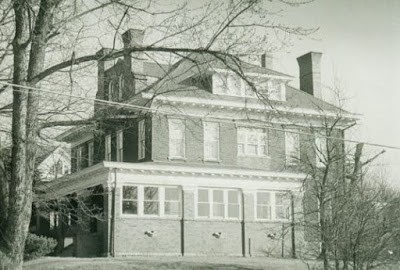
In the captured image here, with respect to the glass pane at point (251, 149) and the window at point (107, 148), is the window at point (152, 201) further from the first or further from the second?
the window at point (107, 148)

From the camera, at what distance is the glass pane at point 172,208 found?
31055 millimetres

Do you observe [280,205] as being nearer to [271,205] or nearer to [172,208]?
[271,205]

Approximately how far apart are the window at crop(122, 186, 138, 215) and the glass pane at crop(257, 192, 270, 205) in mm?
7358

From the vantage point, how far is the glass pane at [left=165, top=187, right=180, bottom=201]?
103 feet

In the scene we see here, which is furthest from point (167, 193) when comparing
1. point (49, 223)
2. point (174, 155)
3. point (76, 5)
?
point (76, 5)

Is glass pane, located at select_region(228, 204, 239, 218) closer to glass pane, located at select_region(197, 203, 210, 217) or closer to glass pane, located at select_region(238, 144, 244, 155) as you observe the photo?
glass pane, located at select_region(197, 203, 210, 217)

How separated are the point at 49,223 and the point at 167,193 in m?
11.1

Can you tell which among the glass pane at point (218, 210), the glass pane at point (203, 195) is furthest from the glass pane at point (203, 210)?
the glass pane at point (218, 210)

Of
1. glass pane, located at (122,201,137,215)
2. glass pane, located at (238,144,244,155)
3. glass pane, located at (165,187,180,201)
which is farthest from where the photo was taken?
glass pane, located at (238,144,244,155)

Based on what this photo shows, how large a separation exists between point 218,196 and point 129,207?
5016mm

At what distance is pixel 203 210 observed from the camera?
32.1 metres

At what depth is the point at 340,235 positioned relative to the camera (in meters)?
17.5

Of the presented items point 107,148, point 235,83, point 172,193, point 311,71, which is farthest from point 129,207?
point 311,71

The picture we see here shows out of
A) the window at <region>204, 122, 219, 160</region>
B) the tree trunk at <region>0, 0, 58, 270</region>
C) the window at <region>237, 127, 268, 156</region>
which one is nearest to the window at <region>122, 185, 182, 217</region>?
the window at <region>204, 122, 219, 160</region>
